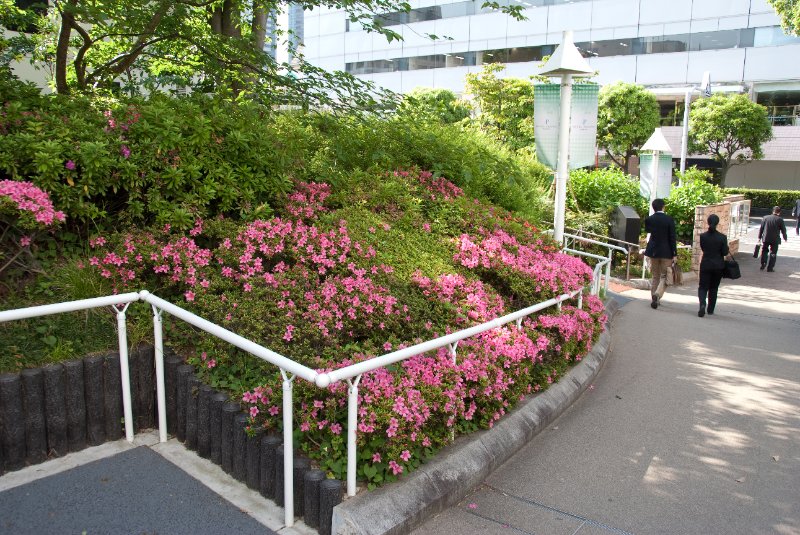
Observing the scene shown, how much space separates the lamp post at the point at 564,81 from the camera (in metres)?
7.54

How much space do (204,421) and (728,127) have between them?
1261 inches

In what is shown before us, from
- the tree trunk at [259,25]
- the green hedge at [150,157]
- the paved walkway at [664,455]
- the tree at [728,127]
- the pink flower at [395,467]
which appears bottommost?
the paved walkway at [664,455]

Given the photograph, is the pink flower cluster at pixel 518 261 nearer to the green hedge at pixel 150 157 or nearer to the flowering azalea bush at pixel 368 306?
the flowering azalea bush at pixel 368 306

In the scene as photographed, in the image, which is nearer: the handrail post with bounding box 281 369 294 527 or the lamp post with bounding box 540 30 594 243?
the handrail post with bounding box 281 369 294 527

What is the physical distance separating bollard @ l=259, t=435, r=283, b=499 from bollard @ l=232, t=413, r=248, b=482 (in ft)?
0.56

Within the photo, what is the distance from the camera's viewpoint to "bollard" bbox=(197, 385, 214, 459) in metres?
4.04

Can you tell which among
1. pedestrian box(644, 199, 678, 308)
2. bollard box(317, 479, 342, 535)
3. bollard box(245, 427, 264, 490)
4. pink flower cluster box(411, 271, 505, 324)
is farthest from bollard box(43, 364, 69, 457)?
pedestrian box(644, 199, 678, 308)

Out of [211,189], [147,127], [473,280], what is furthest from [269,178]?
[473,280]

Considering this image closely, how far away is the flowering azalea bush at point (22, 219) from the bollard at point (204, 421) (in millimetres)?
1695

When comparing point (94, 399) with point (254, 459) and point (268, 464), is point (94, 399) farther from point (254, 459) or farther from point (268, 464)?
point (268, 464)

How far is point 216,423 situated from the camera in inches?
156

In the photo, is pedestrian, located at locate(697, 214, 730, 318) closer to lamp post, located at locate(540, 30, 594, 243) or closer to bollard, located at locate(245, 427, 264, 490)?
lamp post, located at locate(540, 30, 594, 243)

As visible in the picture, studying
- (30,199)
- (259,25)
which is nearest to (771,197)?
(259,25)

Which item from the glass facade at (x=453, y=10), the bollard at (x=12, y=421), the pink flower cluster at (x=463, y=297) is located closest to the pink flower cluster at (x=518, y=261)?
the pink flower cluster at (x=463, y=297)
